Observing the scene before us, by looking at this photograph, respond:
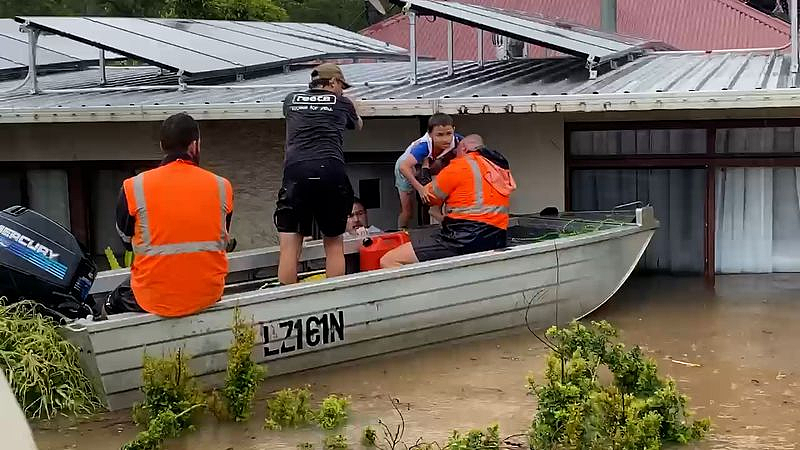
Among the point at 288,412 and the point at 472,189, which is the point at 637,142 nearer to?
the point at 472,189

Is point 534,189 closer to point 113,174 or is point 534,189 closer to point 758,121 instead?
point 758,121

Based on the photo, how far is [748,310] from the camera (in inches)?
359

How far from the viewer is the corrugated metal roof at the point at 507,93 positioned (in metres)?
8.78

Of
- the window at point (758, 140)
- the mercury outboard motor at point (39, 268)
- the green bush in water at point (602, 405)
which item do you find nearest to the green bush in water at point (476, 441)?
the green bush in water at point (602, 405)

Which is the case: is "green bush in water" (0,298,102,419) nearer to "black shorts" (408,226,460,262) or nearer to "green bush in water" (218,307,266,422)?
"green bush in water" (218,307,266,422)

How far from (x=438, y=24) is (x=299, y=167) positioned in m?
20.2

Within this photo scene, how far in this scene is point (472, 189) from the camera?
8.34 m

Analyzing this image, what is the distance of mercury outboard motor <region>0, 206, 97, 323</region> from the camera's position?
6738mm

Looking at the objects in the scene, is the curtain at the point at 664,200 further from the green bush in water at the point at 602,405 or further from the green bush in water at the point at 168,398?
the green bush in water at the point at 168,398

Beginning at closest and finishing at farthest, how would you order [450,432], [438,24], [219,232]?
[450,432], [219,232], [438,24]

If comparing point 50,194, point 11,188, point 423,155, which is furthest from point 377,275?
point 11,188

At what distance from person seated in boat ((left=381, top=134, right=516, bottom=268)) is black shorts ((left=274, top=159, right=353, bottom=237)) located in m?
0.76

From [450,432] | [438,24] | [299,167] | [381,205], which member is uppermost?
[438,24]

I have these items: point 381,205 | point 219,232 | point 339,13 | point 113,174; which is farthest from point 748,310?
point 339,13
